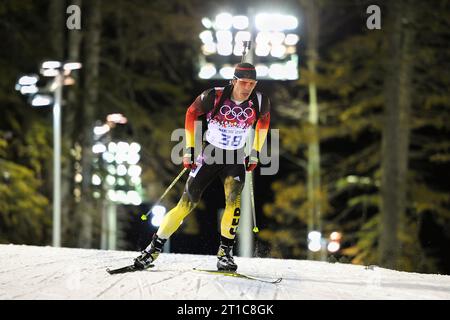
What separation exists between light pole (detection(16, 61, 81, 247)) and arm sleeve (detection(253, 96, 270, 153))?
40.3 ft

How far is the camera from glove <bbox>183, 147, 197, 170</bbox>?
7.70 metres

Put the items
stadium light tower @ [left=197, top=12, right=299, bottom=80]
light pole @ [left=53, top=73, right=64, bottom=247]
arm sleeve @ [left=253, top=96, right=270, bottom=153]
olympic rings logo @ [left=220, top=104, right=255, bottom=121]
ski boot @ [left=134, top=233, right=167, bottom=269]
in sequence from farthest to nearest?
light pole @ [left=53, top=73, right=64, bottom=247] < stadium light tower @ [left=197, top=12, right=299, bottom=80] < ski boot @ [left=134, top=233, right=167, bottom=269] < arm sleeve @ [left=253, top=96, right=270, bottom=153] < olympic rings logo @ [left=220, top=104, right=255, bottom=121]

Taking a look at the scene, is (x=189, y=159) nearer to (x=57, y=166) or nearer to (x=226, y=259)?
(x=226, y=259)

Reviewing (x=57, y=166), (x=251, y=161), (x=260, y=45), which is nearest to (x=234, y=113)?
(x=251, y=161)

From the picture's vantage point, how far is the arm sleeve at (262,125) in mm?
7824

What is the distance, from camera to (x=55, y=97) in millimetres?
20031

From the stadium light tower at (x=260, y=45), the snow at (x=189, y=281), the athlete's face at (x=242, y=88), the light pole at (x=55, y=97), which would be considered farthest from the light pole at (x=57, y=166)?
the athlete's face at (x=242, y=88)

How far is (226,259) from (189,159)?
124 centimetres

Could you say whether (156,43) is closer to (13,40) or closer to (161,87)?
(161,87)

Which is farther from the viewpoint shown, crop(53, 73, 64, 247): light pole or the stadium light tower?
crop(53, 73, 64, 247): light pole

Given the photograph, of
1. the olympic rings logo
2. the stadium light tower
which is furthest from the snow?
the stadium light tower

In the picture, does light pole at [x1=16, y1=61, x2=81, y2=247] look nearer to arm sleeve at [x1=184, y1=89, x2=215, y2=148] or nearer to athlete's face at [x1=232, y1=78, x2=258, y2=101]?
arm sleeve at [x1=184, y1=89, x2=215, y2=148]

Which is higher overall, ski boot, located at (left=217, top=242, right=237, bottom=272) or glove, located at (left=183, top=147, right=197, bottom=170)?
glove, located at (left=183, top=147, right=197, bottom=170)

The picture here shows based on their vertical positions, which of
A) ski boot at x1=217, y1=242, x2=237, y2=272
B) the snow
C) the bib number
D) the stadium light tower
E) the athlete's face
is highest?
the stadium light tower
